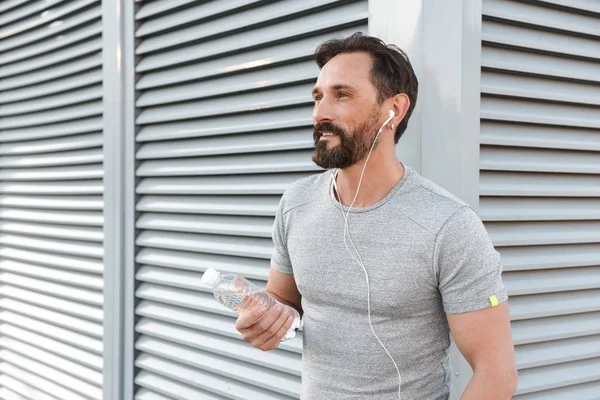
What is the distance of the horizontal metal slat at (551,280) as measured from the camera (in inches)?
95.8

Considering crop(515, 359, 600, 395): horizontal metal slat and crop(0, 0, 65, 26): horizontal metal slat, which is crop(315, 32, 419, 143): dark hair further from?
crop(0, 0, 65, 26): horizontal metal slat

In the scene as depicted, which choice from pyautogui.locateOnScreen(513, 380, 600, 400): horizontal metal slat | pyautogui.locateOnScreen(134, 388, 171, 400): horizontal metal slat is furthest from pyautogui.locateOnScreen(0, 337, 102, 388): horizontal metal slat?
pyautogui.locateOnScreen(513, 380, 600, 400): horizontal metal slat

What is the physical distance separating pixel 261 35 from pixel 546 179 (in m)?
1.40

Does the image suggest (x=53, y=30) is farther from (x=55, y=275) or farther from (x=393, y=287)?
(x=393, y=287)

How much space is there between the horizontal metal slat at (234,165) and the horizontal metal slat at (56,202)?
1.62 feet

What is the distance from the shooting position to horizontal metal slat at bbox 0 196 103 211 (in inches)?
152

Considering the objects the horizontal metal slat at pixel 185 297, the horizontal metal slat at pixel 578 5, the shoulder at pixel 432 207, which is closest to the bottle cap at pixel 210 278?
the shoulder at pixel 432 207

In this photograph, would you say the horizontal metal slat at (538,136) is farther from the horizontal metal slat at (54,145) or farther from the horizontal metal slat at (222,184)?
the horizontal metal slat at (54,145)

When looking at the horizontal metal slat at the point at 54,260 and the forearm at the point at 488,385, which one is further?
the horizontal metal slat at the point at 54,260

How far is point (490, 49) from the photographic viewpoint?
92.1 inches

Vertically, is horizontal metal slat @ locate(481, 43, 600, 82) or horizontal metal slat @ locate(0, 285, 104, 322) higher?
horizontal metal slat @ locate(481, 43, 600, 82)

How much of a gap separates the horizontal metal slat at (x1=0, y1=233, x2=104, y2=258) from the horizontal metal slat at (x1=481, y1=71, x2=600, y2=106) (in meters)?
2.55

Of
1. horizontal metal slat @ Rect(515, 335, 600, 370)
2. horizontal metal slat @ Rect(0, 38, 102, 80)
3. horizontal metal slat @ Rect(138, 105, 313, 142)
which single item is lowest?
horizontal metal slat @ Rect(515, 335, 600, 370)

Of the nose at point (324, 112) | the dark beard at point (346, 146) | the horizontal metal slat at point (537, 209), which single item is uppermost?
the nose at point (324, 112)
